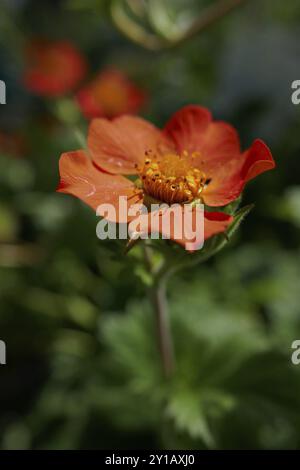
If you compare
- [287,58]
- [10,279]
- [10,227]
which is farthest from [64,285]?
[287,58]

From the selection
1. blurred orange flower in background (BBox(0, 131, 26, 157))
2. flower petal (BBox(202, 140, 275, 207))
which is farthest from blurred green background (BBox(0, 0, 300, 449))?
flower petal (BBox(202, 140, 275, 207))

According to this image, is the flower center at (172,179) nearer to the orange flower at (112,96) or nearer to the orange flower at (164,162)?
the orange flower at (164,162)

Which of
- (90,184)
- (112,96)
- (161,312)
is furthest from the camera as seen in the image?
(112,96)

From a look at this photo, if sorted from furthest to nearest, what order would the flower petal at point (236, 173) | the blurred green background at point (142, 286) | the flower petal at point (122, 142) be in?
the blurred green background at point (142, 286), the flower petal at point (122, 142), the flower petal at point (236, 173)

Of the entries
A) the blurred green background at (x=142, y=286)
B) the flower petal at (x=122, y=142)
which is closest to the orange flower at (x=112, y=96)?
the blurred green background at (x=142, y=286)

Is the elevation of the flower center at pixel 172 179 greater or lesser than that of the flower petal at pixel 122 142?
lesser

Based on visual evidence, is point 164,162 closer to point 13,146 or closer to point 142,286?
point 142,286

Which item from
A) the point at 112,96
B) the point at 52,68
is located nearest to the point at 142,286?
the point at 112,96
